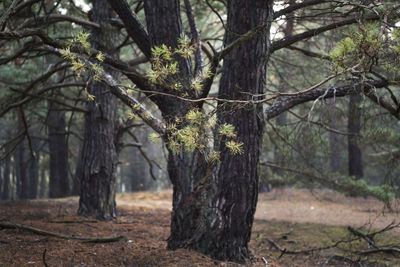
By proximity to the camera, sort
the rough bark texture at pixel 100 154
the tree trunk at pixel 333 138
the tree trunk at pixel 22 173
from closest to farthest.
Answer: the tree trunk at pixel 333 138, the rough bark texture at pixel 100 154, the tree trunk at pixel 22 173

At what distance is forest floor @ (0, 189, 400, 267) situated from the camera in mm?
3915

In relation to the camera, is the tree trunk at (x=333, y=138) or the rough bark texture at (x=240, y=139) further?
the tree trunk at (x=333, y=138)

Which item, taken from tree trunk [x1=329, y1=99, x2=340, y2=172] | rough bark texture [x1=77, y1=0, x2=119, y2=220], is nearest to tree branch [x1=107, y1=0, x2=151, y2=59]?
tree trunk [x1=329, y1=99, x2=340, y2=172]

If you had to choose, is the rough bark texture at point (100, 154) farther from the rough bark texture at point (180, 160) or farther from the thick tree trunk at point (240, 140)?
the thick tree trunk at point (240, 140)

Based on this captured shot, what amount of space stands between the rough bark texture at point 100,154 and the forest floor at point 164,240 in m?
0.42

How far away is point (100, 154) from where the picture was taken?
697 centimetres

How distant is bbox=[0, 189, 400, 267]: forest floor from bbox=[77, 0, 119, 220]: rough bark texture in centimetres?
42

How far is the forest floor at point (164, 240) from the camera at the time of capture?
3915 millimetres

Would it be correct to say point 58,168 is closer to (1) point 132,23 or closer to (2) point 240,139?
(1) point 132,23

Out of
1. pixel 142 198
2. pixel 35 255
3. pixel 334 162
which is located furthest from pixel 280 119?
pixel 35 255

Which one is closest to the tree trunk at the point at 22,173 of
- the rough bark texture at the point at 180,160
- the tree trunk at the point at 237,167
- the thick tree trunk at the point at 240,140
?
the rough bark texture at the point at 180,160

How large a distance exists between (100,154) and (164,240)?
264 centimetres

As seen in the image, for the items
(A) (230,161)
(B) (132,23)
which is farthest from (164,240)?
(B) (132,23)

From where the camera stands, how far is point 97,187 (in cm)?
697
